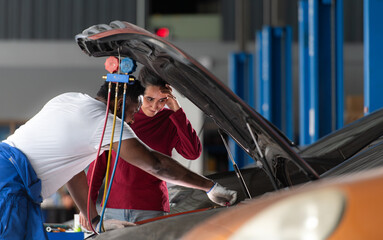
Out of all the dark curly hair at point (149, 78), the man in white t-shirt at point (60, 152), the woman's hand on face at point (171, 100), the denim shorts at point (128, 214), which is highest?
the dark curly hair at point (149, 78)

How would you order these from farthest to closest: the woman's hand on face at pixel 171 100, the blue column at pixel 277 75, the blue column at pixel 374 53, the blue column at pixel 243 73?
the blue column at pixel 243 73, the blue column at pixel 277 75, the blue column at pixel 374 53, the woman's hand on face at pixel 171 100

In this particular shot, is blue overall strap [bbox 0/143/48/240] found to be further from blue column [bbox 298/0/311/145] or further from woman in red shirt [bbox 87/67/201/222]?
blue column [bbox 298/0/311/145]

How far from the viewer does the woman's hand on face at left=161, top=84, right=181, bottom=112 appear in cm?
202

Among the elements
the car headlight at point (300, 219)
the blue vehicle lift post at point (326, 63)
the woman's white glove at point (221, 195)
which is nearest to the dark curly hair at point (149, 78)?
the woman's white glove at point (221, 195)

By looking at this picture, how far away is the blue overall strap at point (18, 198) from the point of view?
1847 millimetres

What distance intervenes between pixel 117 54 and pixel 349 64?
41.0 ft

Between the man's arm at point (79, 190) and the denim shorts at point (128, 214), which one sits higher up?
the man's arm at point (79, 190)

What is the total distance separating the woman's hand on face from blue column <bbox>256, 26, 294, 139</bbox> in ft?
22.5

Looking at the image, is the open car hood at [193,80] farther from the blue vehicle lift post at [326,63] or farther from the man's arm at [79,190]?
the blue vehicle lift post at [326,63]

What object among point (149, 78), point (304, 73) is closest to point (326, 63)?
point (304, 73)

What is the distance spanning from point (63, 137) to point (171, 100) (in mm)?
380

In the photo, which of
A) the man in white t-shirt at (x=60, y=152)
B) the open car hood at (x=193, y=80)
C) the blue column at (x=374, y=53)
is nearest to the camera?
the open car hood at (x=193, y=80)

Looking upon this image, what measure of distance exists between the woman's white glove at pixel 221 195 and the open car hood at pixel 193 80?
0.18 m

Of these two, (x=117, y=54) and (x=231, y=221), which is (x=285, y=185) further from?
(x=231, y=221)
